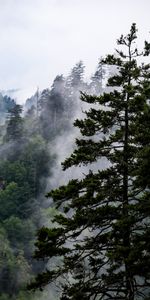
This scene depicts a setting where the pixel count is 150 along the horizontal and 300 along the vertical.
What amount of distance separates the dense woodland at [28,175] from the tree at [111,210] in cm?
6444

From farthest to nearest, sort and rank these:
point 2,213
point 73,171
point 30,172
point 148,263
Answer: point 73,171
point 30,172
point 2,213
point 148,263

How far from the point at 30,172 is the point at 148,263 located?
3879 inches

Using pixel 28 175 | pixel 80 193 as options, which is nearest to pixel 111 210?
pixel 80 193

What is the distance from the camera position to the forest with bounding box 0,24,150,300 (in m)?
13.2

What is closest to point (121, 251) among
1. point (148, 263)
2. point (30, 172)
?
point (148, 263)

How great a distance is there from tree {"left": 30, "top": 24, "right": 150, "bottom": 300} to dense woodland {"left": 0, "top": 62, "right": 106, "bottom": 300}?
211ft

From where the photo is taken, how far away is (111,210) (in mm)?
13758

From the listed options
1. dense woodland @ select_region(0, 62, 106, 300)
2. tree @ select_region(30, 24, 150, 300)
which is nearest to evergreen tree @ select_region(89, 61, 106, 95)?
dense woodland @ select_region(0, 62, 106, 300)

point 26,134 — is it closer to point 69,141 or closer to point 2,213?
point 69,141

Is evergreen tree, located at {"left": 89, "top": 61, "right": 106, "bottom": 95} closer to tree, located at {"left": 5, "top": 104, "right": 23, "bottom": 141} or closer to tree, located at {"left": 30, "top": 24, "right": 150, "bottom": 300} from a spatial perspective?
tree, located at {"left": 5, "top": 104, "right": 23, "bottom": 141}

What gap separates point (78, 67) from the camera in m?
149

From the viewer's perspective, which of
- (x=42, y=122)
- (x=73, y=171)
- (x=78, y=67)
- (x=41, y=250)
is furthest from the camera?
(x=78, y=67)

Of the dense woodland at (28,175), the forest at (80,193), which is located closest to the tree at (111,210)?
the forest at (80,193)

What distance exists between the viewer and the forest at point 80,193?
43.2ft
